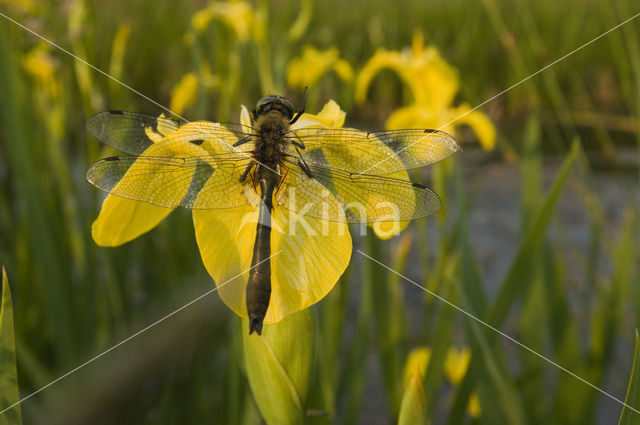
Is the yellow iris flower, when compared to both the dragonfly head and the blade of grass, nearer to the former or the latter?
the dragonfly head

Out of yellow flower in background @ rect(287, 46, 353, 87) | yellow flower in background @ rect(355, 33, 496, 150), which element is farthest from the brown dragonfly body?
yellow flower in background @ rect(287, 46, 353, 87)

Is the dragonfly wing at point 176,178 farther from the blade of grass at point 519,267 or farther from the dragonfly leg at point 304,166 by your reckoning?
the blade of grass at point 519,267

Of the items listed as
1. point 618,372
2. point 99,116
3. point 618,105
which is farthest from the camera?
point 618,105

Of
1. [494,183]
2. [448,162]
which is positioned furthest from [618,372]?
[494,183]

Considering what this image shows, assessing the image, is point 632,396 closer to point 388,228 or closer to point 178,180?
point 388,228

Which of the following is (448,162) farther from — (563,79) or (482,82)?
(563,79)

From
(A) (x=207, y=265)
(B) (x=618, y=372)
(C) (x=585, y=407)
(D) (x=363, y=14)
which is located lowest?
(B) (x=618, y=372)
